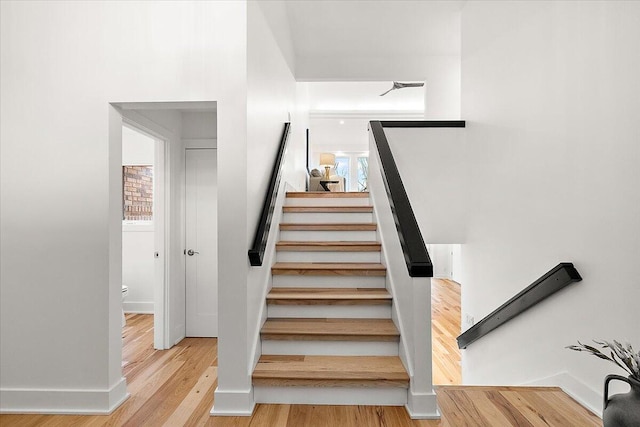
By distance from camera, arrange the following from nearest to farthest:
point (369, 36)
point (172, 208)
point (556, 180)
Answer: point (556, 180)
point (172, 208)
point (369, 36)

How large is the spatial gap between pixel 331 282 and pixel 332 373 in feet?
2.95

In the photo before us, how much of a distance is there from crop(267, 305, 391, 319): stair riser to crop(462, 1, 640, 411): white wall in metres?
1.11

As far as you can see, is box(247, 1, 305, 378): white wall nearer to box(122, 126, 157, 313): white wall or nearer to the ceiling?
the ceiling

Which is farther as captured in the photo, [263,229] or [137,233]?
[137,233]

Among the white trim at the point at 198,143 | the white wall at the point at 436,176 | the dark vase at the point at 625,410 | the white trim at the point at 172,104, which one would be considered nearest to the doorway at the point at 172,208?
the white trim at the point at 198,143

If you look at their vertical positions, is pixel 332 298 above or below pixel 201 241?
below

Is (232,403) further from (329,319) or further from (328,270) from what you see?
(328,270)

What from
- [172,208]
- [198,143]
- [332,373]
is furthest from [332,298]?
[198,143]

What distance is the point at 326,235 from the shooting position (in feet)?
11.8

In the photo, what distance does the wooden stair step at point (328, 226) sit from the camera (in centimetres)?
356

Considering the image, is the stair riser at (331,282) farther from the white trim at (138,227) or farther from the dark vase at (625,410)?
the white trim at (138,227)

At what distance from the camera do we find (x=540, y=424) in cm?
196

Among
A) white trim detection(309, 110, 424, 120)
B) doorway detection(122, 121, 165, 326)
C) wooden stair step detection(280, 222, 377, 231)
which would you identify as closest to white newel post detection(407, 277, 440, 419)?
wooden stair step detection(280, 222, 377, 231)

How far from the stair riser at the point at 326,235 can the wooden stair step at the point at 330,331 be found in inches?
40.4
